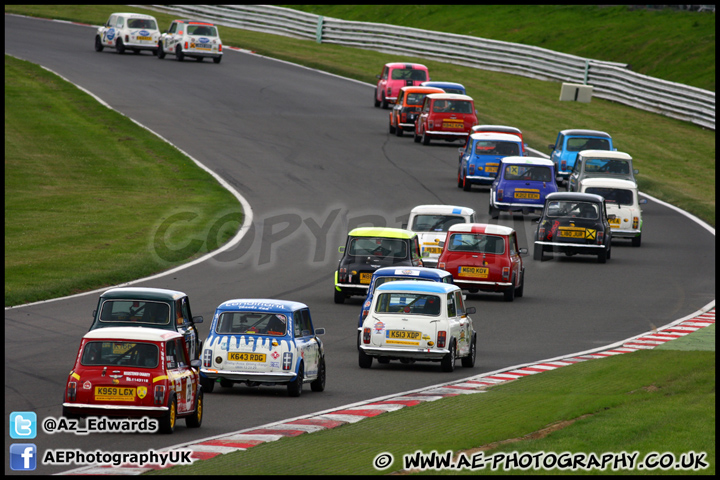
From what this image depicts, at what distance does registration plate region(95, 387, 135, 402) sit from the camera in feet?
46.0

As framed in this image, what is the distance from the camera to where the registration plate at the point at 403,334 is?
1991 cm

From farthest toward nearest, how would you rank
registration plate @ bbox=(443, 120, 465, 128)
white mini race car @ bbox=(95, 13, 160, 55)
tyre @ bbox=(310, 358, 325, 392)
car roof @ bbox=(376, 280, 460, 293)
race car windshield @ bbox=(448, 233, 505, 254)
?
white mini race car @ bbox=(95, 13, 160, 55)
registration plate @ bbox=(443, 120, 465, 128)
race car windshield @ bbox=(448, 233, 505, 254)
car roof @ bbox=(376, 280, 460, 293)
tyre @ bbox=(310, 358, 325, 392)

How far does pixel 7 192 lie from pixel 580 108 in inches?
1148

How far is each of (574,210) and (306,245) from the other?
7.45 m

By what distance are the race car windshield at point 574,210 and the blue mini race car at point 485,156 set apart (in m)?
7.71

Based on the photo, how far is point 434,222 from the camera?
30.1 metres

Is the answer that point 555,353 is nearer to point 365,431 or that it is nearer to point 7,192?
point 365,431

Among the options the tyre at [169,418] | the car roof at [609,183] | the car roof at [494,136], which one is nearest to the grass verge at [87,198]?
the car roof at [494,136]

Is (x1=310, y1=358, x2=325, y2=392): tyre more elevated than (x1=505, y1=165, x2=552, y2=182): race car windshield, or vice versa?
(x1=505, y1=165, x2=552, y2=182): race car windshield

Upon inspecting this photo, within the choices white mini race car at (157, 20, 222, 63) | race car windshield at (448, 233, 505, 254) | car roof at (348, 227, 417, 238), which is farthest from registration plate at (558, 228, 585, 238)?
white mini race car at (157, 20, 222, 63)

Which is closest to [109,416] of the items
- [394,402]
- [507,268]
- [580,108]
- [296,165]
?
[394,402]

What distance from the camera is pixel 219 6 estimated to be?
248ft

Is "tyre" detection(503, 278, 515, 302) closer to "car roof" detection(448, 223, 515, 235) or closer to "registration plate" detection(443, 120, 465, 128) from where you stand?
"car roof" detection(448, 223, 515, 235)

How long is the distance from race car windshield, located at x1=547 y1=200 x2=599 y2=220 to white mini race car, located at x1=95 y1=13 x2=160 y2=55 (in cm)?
3434
